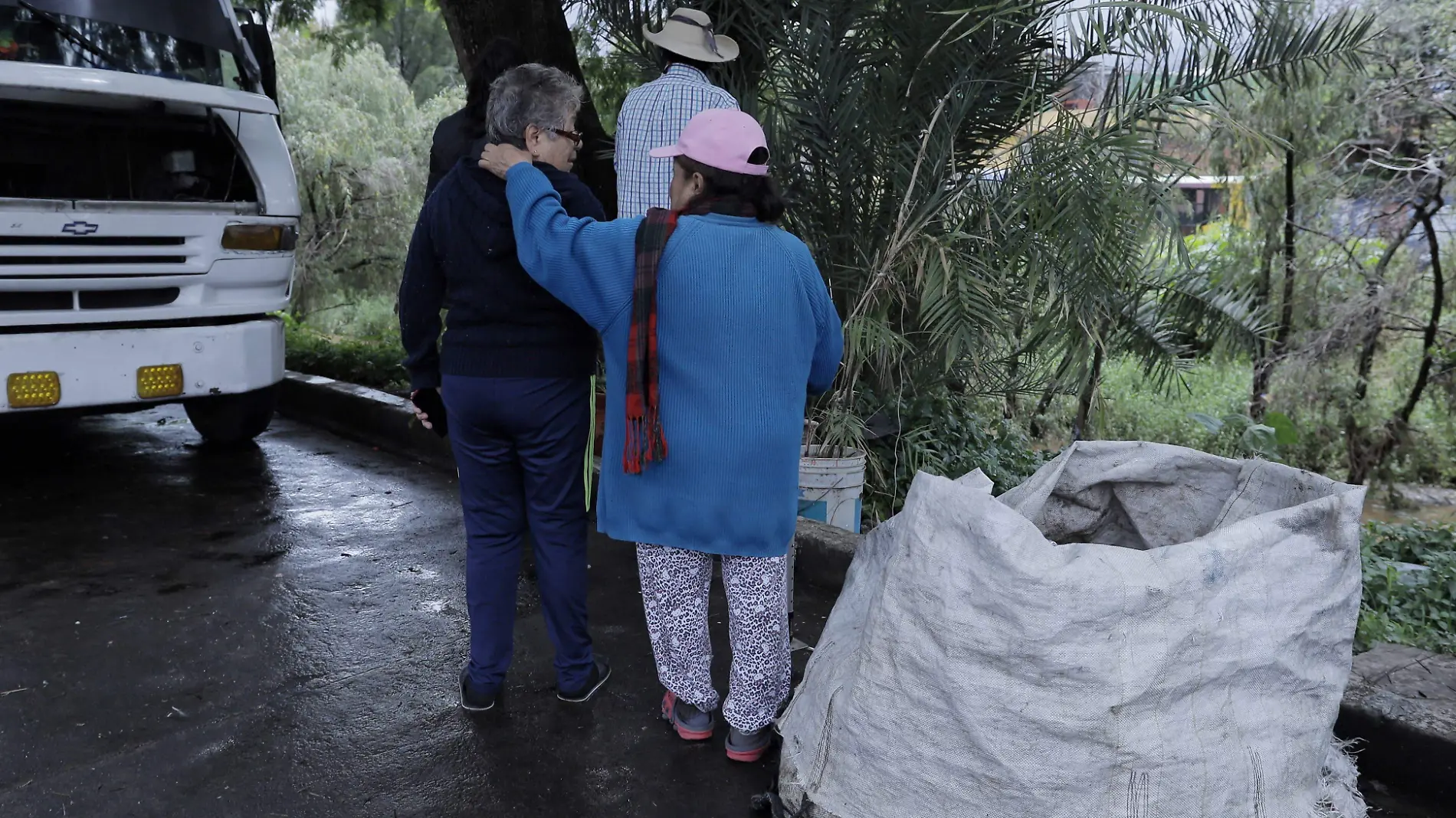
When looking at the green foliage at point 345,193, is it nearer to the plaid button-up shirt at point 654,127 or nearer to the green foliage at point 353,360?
the green foliage at point 353,360

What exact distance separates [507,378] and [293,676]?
133 cm

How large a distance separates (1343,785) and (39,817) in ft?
10.0

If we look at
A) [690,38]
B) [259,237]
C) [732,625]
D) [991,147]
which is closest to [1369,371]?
[991,147]

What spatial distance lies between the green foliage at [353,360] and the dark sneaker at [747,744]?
5.00 m

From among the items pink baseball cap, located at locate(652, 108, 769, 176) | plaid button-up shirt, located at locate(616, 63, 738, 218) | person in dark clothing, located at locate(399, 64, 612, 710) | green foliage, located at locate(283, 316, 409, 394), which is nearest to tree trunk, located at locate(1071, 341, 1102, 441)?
plaid button-up shirt, located at locate(616, 63, 738, 218)

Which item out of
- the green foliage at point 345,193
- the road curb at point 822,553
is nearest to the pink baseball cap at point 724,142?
the road curb at point 822,553

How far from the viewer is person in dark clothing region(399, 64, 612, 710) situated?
111 inches

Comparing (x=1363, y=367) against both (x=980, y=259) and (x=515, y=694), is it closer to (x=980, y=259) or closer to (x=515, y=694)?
(x=980, y=259)

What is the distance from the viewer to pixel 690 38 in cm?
371

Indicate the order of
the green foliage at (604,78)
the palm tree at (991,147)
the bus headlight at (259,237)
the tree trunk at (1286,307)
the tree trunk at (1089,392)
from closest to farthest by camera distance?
the palm tree at (991,147) → the tree trunk at (1089,392) → the bus headlight at (259,237) → the green foliage at (604,78) → the tree trunk at (1286,307)

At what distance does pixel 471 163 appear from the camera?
9.54 ft

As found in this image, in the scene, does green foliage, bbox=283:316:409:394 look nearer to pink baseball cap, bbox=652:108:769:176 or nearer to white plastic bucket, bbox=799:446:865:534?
white plastic bucket, bbox=799:446:865:534

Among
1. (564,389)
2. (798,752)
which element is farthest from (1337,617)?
(564,389)

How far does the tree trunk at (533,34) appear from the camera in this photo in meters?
5.55
